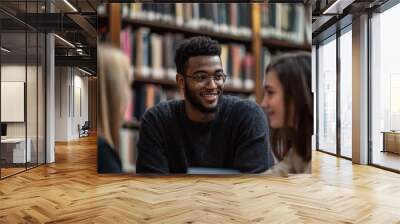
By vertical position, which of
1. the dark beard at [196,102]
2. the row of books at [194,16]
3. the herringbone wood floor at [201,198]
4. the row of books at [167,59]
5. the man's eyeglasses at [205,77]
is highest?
the row of books at [194,16]

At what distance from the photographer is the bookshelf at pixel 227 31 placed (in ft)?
19.2

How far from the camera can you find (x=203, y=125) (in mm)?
5746

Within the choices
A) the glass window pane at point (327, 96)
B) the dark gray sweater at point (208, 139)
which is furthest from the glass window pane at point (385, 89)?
the dark gray sweater at point (208, 139)

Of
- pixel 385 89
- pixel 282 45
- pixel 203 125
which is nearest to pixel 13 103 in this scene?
pixel 203 125

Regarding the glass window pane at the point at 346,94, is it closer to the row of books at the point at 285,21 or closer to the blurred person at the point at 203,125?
the row of books at the point at 285,21

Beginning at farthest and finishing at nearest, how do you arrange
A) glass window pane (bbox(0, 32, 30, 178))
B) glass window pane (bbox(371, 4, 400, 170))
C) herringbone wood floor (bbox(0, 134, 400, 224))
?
glass window pane (bbox(371, 4, 400, 170)) → glass window pane (bbox(0, 32, 30, 178)) → herringbone wood floor (bbox(0, 134, 400, 224))

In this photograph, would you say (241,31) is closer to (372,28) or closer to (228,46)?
(228,46)

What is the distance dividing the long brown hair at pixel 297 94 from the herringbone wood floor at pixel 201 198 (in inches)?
24.7

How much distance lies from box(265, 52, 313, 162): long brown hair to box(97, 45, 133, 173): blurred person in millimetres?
2258

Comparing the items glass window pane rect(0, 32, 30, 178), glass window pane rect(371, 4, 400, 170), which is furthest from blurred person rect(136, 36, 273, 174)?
glass window pane rect(371, 4, 400, 170)

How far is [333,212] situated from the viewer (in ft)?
13.5

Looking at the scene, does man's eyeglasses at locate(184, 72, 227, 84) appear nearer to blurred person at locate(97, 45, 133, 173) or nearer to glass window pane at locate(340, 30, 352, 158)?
blurred person at locate(97, 45, 133, 173)

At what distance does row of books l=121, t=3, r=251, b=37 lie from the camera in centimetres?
592

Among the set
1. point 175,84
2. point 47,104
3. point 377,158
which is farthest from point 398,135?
point 47,104
